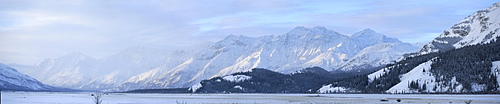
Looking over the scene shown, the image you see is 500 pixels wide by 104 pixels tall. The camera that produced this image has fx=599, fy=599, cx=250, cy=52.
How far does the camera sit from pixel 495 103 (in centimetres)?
14650

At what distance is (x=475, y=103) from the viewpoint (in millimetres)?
151625

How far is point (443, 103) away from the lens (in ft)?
514

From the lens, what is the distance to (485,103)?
490ft

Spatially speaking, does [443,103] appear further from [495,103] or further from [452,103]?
[495,103]

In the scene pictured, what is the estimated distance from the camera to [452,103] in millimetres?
155375

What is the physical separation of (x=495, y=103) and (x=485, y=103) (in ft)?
10.4

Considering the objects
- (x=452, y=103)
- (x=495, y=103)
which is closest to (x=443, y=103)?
(x=452, y=103)

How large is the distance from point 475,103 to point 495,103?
594 centimetres

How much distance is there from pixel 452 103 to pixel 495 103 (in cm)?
1166

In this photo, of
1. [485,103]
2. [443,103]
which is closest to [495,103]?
[485,103]

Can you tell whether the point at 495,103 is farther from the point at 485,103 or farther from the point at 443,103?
the point at 443,103

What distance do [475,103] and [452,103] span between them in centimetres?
591

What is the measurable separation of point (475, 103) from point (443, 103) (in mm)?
8249

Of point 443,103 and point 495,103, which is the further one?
point 443,103
